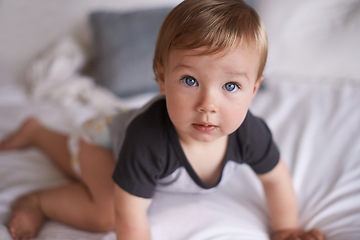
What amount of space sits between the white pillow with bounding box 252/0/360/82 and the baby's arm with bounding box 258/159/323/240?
0.58 meters

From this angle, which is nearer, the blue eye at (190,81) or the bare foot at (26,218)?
the blue eye at (190,81)

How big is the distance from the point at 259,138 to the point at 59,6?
1.33 metres

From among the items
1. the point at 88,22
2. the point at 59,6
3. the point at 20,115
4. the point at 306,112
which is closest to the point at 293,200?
the point at 306,112

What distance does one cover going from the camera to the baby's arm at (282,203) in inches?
31.3

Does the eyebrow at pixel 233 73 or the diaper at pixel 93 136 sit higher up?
the eyebrow at pixel 233 73

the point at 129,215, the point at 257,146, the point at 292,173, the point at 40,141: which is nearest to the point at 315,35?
the point at 292,173

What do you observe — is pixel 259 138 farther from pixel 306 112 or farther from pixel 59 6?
pixel 59 6

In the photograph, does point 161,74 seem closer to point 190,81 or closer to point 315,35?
point 190,81

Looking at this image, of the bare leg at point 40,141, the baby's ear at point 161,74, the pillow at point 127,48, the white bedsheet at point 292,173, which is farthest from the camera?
the pillow at point 127,48

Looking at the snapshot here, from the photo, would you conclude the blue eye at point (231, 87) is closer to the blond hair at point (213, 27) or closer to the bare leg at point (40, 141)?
the blond hair at point (213, 27)

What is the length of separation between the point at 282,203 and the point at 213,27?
1.59 ft

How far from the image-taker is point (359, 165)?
911 millimetres

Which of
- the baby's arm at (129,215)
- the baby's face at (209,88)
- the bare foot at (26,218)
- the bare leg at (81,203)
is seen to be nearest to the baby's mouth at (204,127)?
the baby's face at (209,88)

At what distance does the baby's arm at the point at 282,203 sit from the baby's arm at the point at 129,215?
32 centimetres
